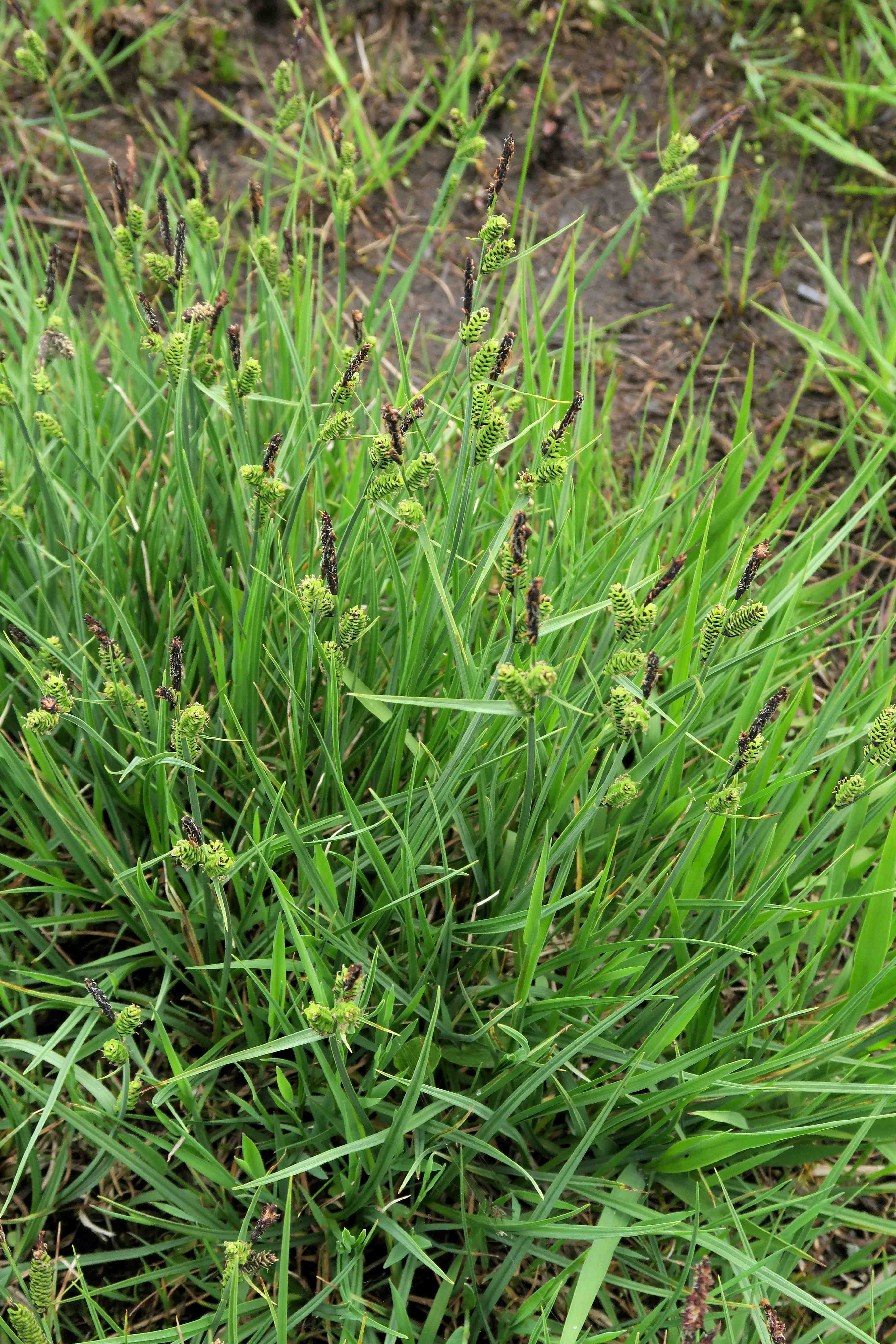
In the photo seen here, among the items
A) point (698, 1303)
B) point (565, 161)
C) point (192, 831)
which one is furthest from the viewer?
point (565, 161)

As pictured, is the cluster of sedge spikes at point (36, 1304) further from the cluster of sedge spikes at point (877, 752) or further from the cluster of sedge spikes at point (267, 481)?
the cluster of sedge spikes at point (877, 752)

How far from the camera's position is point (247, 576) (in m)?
1.92

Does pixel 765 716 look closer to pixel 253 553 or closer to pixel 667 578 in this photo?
pixel 667 578

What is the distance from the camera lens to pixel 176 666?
151 cm

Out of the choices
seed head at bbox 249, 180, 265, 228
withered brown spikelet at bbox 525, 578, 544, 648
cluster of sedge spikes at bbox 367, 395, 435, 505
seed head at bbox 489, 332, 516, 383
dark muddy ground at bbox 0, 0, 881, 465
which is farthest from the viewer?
dark muddy ground at bbox 0, 0, 881, 465

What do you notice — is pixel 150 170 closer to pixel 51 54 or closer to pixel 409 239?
pixel 51 54

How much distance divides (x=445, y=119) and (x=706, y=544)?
2186 mm

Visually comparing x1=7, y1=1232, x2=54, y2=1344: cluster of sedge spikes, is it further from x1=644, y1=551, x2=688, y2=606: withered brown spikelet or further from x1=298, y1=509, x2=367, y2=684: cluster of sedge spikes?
x1=644, y1=551, x2=688, y2=606: withered brown spikelet

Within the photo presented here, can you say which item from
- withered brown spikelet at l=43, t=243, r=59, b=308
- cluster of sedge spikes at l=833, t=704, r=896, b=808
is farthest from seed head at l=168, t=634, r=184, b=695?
cluster of sedge spikes at l=833, t=704, r=896, b=808

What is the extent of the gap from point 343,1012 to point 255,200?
5.45ft

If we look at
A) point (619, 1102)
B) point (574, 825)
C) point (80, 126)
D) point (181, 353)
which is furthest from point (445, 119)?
point (619, 1102)

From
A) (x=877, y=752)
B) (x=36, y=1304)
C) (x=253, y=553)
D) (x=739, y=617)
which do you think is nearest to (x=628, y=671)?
(x=739, y=617)

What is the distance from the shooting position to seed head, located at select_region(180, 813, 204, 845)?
133 cm

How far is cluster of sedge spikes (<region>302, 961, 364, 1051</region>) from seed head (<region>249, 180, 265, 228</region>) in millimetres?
1554
